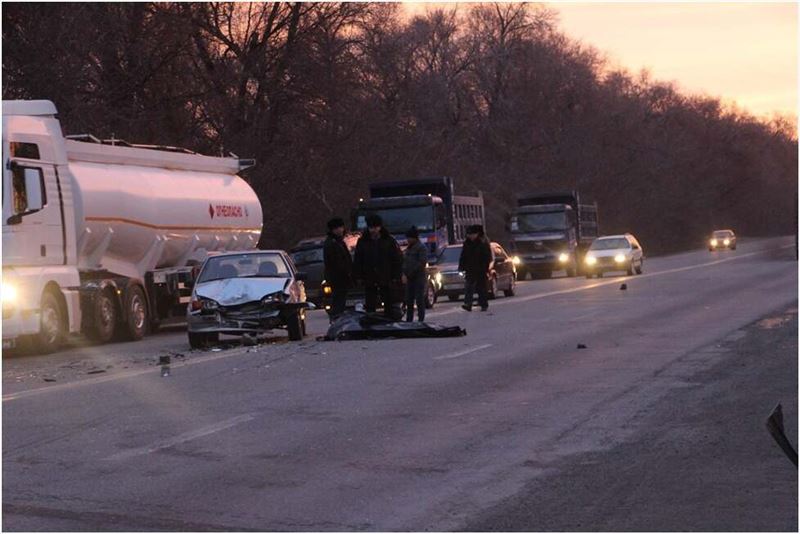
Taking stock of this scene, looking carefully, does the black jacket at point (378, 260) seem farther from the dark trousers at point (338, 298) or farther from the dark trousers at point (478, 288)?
the dark trousers at point (478, 288)

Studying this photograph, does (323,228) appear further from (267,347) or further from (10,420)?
(10,420)

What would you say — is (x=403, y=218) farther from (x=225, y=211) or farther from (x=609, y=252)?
(x=225, y=211)

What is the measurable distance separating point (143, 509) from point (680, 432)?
483 centimetres

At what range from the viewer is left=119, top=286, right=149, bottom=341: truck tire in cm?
2691

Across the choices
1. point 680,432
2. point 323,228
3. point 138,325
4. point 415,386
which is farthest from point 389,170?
point 680,432

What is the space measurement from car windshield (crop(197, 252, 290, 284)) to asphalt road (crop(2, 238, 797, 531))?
2450 millimetres

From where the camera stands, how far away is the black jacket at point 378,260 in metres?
23.4

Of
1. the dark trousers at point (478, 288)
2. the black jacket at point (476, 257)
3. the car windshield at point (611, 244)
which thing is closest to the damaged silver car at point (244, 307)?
the black jacket at point (476, 257)

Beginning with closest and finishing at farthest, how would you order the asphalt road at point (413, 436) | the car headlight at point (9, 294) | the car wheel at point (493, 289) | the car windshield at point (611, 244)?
the asphalt road at point (413, 436), the car headlight at point (9, 294), the car wheel at point (493, 289), the car windshield at point (611, 244)

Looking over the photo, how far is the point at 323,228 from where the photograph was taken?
5231 centimetres

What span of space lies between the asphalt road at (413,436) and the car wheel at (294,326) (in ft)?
3.45

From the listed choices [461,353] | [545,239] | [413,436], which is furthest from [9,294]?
[545,239]

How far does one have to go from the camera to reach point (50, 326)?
77.4ft

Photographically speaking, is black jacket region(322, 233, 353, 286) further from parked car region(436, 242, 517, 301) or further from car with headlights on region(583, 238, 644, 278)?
car with headlights on region(583, 238, 644, 278)
